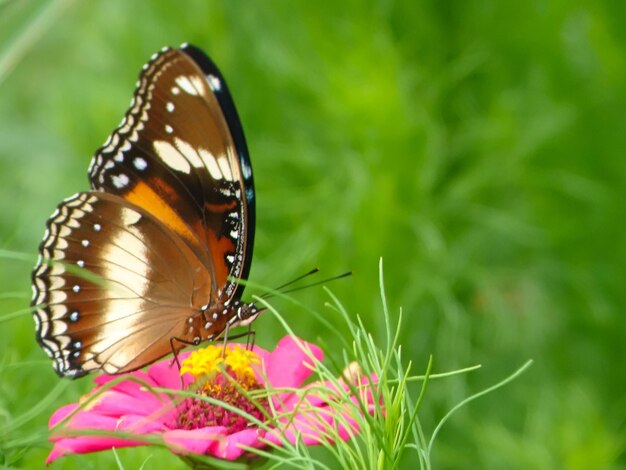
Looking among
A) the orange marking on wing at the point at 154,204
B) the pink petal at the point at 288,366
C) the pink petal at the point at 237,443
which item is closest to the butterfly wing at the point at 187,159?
the orange marking on wing at the point at 154,204

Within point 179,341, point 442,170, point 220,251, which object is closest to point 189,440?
point 179,341

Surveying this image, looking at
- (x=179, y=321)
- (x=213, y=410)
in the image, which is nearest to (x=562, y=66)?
(x=179, y=321)

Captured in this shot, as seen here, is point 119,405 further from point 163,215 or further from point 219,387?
point 163,215

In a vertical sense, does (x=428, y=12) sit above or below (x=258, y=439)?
above

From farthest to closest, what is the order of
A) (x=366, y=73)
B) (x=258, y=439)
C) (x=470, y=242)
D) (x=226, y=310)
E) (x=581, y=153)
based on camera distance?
(x=581, y=153) → (x=470, y=242) → (x=366, y=73) → (x=226, y=310) → (x=258, y=439)

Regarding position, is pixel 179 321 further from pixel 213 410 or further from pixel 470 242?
pixel 470 242

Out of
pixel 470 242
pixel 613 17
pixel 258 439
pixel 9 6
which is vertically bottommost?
pixel 470 242

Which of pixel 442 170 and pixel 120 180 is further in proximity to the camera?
pixel 442 170

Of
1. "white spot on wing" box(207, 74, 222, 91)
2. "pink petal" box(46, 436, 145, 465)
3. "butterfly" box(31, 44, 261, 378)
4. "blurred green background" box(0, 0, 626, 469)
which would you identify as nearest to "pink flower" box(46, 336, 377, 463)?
"pink petal" box(46, 436, 145, 465)
